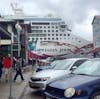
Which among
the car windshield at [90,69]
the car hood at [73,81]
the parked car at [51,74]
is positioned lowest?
the parked car at [51,74]

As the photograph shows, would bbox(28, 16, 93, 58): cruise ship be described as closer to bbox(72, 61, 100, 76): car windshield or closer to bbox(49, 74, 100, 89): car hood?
bbox(72, 61, 100, 76): car windshield

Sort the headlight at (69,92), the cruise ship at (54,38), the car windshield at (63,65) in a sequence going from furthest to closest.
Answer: the cruise ship at (54,38)
the car windshield at (63,65)
the headlight at (69,92)

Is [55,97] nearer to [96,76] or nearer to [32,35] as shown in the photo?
[96,76]

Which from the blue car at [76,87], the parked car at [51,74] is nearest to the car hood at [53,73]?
the parked car at [51,74]

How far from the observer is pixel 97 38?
340 feet

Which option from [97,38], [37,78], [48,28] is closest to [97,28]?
[97,38]

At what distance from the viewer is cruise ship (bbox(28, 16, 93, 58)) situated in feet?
276

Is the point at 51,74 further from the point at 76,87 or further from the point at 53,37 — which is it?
the point at 53,37

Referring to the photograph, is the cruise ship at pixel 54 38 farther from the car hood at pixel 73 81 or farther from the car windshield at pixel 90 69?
the car hood at pixel 73 81

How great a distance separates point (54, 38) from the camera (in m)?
92.4

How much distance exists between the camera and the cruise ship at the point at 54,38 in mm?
84050

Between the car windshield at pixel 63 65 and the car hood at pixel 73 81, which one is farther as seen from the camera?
the car windshield at pixel 63 65

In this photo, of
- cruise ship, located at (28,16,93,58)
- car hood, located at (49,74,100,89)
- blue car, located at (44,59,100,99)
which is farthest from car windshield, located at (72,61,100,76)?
cruise ship, located at (28,16,93,58)

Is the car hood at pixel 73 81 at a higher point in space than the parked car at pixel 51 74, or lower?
higher
